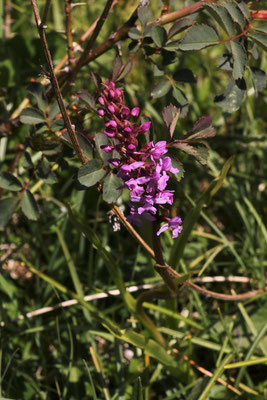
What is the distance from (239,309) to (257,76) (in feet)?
2.68

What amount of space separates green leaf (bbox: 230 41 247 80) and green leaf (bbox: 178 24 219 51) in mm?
64

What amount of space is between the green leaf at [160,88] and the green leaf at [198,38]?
0.22m

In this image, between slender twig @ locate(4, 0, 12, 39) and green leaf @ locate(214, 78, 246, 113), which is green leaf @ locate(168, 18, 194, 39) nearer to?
green leaf @ locate(214, 78, 246, 113)

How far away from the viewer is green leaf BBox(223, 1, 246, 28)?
1244mm

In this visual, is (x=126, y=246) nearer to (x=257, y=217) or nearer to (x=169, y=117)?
(x=257, y=217)

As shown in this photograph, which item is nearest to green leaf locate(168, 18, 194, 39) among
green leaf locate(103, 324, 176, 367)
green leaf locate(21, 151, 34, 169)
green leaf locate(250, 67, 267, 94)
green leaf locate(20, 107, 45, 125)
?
green leaf locate(250, 67, 267, 94)

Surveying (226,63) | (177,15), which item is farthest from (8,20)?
(226,63)

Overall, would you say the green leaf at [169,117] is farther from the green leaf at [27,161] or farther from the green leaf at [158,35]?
the green leaf at [27,161]

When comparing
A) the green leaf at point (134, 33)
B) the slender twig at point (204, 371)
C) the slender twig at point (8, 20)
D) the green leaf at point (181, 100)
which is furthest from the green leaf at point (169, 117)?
the slender twig at point (8, 20)

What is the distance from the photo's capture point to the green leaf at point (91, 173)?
1.15 m

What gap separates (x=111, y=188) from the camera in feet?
3.76

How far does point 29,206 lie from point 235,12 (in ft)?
2.70

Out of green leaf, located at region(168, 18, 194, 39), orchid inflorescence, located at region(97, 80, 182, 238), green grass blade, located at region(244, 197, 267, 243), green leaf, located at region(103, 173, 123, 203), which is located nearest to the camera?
orchid inflorescence, located at region(97, 80, 182, 238)

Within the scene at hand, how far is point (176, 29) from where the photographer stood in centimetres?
144
